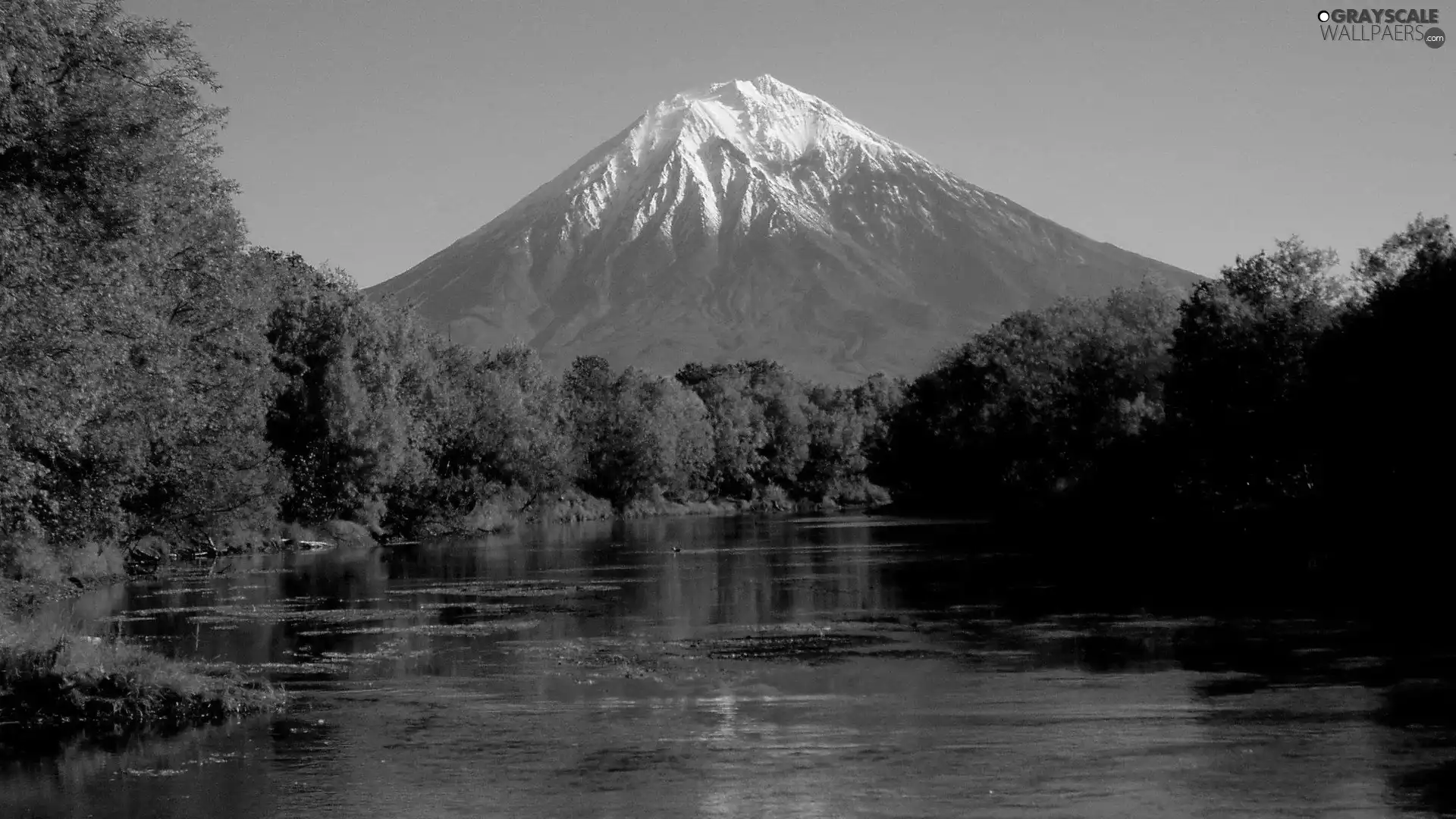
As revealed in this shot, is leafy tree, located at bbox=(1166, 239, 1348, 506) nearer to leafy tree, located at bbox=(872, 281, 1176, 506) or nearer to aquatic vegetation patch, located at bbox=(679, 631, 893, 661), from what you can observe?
leafy tree, located at bbox=(872, 281, 1176, 506)

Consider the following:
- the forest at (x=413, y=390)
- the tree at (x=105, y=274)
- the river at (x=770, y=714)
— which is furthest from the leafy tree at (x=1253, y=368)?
the tree at (x=105, y=274)

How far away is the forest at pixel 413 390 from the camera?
112 ft

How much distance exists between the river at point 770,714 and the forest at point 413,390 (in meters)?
7.13

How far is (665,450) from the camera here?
13312 centimetres

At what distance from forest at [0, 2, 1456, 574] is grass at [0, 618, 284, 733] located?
19.6ft

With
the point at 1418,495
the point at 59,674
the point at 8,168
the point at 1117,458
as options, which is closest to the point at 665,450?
the point at 1117,458

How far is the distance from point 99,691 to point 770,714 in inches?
435

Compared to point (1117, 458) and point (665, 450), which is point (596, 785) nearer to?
point (1117, 458)

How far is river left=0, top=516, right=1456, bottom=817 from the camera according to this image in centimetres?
1872

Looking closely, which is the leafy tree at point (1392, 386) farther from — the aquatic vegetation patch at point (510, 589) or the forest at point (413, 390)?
the aquatic vegetation patch at point (510, 589)

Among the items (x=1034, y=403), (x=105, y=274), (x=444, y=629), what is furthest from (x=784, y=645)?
(x=1034, y=403)

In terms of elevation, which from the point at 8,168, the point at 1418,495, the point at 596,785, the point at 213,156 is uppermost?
the point at 213,156

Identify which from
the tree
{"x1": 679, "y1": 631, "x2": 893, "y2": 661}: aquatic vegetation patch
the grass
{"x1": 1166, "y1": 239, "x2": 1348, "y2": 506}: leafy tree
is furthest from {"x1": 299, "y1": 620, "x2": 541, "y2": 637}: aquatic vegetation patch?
{"x1": 1166, "y1": 239, "x2": 1348, "y2": 506}: leafy tree

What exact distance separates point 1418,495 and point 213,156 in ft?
141
